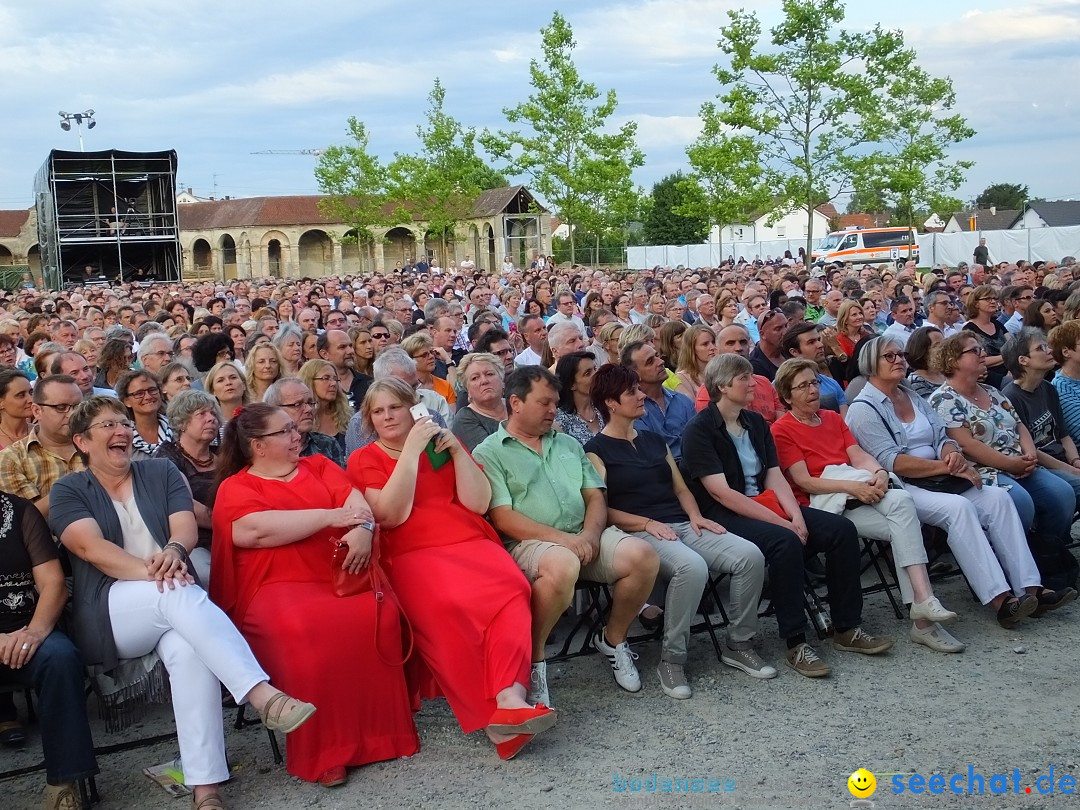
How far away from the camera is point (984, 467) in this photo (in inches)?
210

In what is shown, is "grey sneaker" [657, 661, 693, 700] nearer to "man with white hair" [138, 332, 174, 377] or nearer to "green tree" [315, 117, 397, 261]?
"man with white hair" [138, 332, 174, 377]

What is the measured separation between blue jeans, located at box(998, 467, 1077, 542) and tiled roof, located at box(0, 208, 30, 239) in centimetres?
6062

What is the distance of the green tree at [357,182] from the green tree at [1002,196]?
61.1 metres

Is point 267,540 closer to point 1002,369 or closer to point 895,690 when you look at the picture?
point 895,690

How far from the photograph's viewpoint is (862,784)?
340cm

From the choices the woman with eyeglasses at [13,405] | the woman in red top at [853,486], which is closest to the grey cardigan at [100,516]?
the woman with eyeglasses at [13,405]

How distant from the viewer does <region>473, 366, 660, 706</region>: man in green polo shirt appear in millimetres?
4113

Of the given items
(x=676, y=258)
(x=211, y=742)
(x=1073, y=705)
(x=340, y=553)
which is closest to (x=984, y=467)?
(x=1073, y=705)

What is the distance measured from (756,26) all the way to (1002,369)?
17.8 m

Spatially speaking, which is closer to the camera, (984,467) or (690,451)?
(690,451)

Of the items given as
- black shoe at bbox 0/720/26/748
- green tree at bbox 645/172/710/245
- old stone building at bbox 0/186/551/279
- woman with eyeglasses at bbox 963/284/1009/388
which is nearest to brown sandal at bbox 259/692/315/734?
black shoe at bbox 0/720/26/748

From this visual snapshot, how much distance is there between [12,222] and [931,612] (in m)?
62.0

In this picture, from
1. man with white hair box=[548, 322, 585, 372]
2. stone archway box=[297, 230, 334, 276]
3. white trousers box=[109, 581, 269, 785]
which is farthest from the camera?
stone archway box=[297, 230, 334, 276]

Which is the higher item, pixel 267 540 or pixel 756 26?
pixel 756 26
